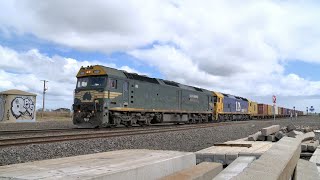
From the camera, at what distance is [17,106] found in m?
30.5

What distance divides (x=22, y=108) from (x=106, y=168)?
29.9 meters

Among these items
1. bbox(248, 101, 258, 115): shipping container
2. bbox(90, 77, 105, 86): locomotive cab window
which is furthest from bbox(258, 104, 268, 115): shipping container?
bbox(90, 77, 105, 86): locomotive cab window

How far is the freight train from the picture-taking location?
832 inches

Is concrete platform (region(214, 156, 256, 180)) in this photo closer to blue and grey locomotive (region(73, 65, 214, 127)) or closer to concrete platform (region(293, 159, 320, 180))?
concrete platform (region(293, 159, 320, 180))

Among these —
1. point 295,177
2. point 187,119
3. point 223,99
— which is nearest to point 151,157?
point 295,177

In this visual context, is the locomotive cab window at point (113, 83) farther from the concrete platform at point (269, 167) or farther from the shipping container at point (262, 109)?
the shipping container at point (262, 109)

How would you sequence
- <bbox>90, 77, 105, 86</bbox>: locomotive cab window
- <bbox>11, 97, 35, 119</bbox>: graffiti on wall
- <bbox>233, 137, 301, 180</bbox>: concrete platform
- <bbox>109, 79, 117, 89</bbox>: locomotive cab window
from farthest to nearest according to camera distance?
<bbox>11, 97, 35, 119</bbox>: graffiti on wall < <bbox>109, 79, 117, 89</bbox>: locomotive cab window < <bbox>90, 77, 105, 86</bbox>: locomotive cab window < <bbox>233, 137, 301, 180</bbox>: concrete platform

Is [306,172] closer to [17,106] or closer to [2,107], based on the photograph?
[17,106]

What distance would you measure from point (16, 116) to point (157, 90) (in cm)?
1275

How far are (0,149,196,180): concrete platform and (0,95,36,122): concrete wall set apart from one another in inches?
1117

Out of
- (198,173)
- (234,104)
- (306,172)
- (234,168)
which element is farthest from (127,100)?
(234,104)

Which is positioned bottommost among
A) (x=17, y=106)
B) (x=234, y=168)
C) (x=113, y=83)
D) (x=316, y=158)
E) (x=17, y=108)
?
(x=316, y=158)

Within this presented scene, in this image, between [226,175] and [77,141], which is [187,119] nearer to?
[77,141]

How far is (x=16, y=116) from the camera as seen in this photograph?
30578mm
